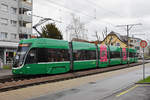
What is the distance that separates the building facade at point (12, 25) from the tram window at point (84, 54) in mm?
14657

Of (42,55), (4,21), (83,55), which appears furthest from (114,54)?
(4,21)

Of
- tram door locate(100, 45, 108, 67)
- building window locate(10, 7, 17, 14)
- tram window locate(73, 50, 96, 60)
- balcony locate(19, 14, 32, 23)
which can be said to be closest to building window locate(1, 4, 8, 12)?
building window locate(10, 7, 17, 14)

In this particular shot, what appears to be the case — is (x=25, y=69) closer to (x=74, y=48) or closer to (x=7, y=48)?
(x=74, y=48)

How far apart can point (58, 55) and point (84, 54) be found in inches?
180

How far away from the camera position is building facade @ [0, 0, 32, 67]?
31956mm

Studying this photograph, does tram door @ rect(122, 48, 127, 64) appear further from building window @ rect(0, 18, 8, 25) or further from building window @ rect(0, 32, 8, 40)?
building window @ rect(0, 18, 8, 25)

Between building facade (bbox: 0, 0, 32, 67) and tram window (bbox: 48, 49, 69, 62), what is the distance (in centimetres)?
1538

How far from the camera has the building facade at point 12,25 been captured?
105 feet

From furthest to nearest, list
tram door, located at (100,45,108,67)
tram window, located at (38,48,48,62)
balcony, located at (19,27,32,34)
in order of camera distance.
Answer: balcony, located at (19,27,32,34), tram door, located at (100,45,108,67), tram window, located at (38,48,48,62)

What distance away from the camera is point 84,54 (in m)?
21.0

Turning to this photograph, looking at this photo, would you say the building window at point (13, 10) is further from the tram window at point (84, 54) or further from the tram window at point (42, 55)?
the tram window at point (42, 55)

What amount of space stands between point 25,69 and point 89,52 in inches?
367

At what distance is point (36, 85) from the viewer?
38.5 ft

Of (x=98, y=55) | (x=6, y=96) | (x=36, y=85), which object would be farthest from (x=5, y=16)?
(x=6, y=96)
